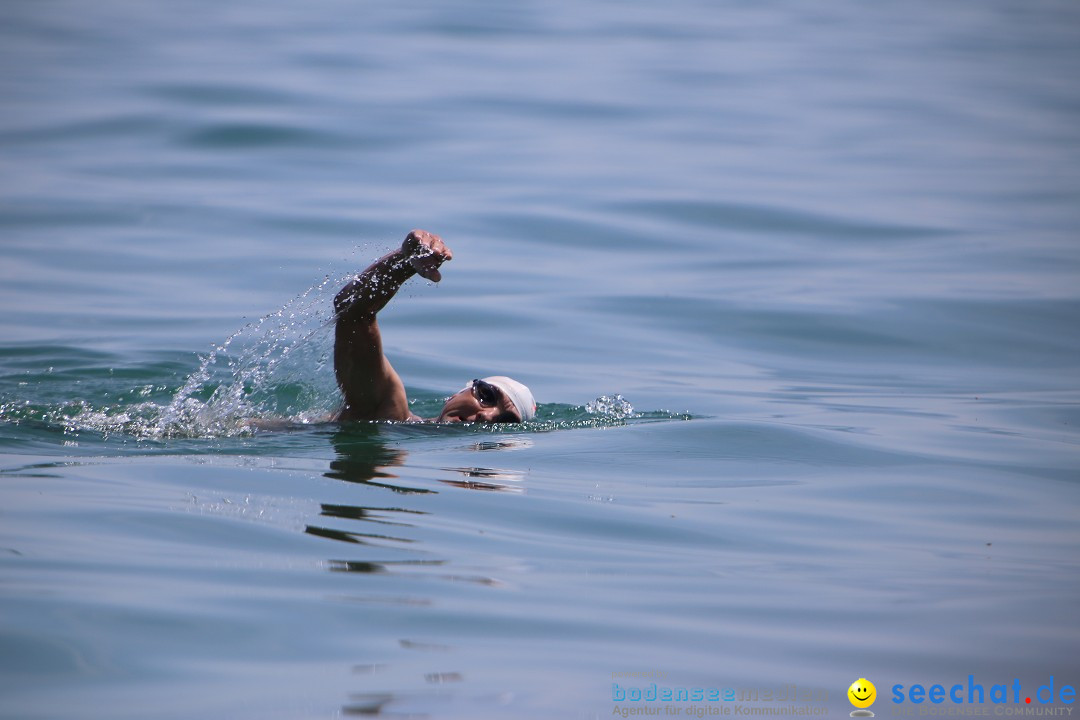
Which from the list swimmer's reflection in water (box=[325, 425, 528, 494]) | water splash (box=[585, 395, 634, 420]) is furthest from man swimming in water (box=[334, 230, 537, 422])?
water splash (box=[585, 395, 634, 420])

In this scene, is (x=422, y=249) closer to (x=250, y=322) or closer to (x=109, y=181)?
(x=250, y=322)

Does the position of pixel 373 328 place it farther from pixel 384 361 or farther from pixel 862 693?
pixel 862 693

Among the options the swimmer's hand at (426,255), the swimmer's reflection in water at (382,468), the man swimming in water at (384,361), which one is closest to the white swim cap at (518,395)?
the man swimming in water at (384,361)

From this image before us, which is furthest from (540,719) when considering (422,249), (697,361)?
(697,361)

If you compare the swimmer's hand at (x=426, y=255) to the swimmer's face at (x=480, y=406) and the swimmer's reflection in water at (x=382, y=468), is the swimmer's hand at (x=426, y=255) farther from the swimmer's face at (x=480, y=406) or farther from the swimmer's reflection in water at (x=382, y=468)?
the swimmer's face at (x=480, y=406)

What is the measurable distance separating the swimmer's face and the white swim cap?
0.03m

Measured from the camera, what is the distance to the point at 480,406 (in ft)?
30.3

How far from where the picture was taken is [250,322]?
12.9 metres

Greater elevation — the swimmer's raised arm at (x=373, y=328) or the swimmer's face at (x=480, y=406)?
the swimmer's raised arm at (x=373, y=328)

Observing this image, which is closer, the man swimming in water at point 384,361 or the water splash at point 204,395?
the man swimming in water at point 384,361

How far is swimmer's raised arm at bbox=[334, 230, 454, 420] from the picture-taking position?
7.66 metres

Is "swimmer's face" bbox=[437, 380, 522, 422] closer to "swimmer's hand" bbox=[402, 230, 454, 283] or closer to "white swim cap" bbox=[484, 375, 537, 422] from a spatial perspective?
"white swim cap" bbox=[484, 375, 537, 422]

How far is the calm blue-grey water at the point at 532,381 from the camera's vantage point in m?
5.04

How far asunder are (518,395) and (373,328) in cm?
140
